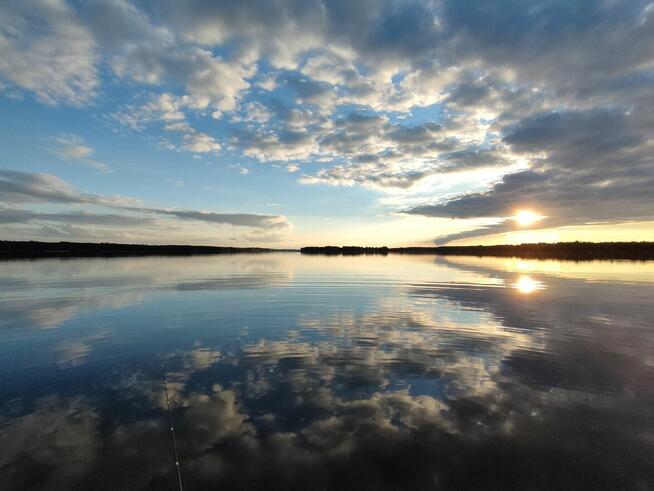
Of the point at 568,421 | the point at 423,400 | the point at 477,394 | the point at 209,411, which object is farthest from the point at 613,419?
the point at 209,411

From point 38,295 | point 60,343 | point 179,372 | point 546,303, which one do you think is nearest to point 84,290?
point 38,295

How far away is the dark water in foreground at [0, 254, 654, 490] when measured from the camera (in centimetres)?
581

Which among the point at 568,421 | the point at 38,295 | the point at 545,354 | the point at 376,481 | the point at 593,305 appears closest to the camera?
the point at 376,481

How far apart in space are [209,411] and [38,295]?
1076 inches

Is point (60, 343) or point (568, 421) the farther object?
point (60, 343)

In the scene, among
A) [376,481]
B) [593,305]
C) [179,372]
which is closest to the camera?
[376,481]

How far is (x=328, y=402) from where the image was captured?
841 centimetres

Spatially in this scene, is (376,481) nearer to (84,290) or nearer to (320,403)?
(320,403)

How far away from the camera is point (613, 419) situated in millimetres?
7609

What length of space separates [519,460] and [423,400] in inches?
106

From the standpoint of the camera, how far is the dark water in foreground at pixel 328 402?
581 cm

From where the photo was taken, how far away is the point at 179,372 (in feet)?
34.3

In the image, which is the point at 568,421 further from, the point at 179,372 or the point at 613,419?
the point at 179,372

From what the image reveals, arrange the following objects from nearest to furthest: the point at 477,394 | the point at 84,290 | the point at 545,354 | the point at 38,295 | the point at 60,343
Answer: the point at 477,394 → the point at 545,354 → the point at 60,343 → the point at 38,295 → the point at 84,290
